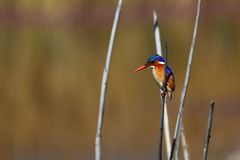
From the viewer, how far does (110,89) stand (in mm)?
20484

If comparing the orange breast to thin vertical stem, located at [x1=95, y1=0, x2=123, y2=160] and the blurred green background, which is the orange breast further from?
the blurred green background

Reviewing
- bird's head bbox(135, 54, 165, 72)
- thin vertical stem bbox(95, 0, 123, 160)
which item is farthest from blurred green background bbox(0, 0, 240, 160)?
bird's head bbox(135, 54, 165, 72)

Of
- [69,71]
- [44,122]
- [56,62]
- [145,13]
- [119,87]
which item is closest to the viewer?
[44,122]

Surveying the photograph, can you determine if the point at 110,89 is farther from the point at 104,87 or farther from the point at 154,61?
the point at 154,61

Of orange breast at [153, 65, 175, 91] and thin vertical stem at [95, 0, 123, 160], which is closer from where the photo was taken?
orange breast at [153, 65, 175, 91]

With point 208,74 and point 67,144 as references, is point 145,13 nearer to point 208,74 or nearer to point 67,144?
point 208,74

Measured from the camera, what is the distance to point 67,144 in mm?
13812

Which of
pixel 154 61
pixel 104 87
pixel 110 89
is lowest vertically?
pixel 110 89

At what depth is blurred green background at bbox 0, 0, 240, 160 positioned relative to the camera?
13.3 metres

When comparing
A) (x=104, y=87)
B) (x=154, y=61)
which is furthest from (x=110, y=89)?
(x=154, y=61)

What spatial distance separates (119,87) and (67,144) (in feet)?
20.6

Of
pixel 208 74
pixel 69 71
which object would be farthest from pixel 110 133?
pixel 69 71

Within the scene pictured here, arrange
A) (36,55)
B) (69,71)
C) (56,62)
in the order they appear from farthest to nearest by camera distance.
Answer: (36,55), (56,62), (69,71)

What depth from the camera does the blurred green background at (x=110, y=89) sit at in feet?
43.7
